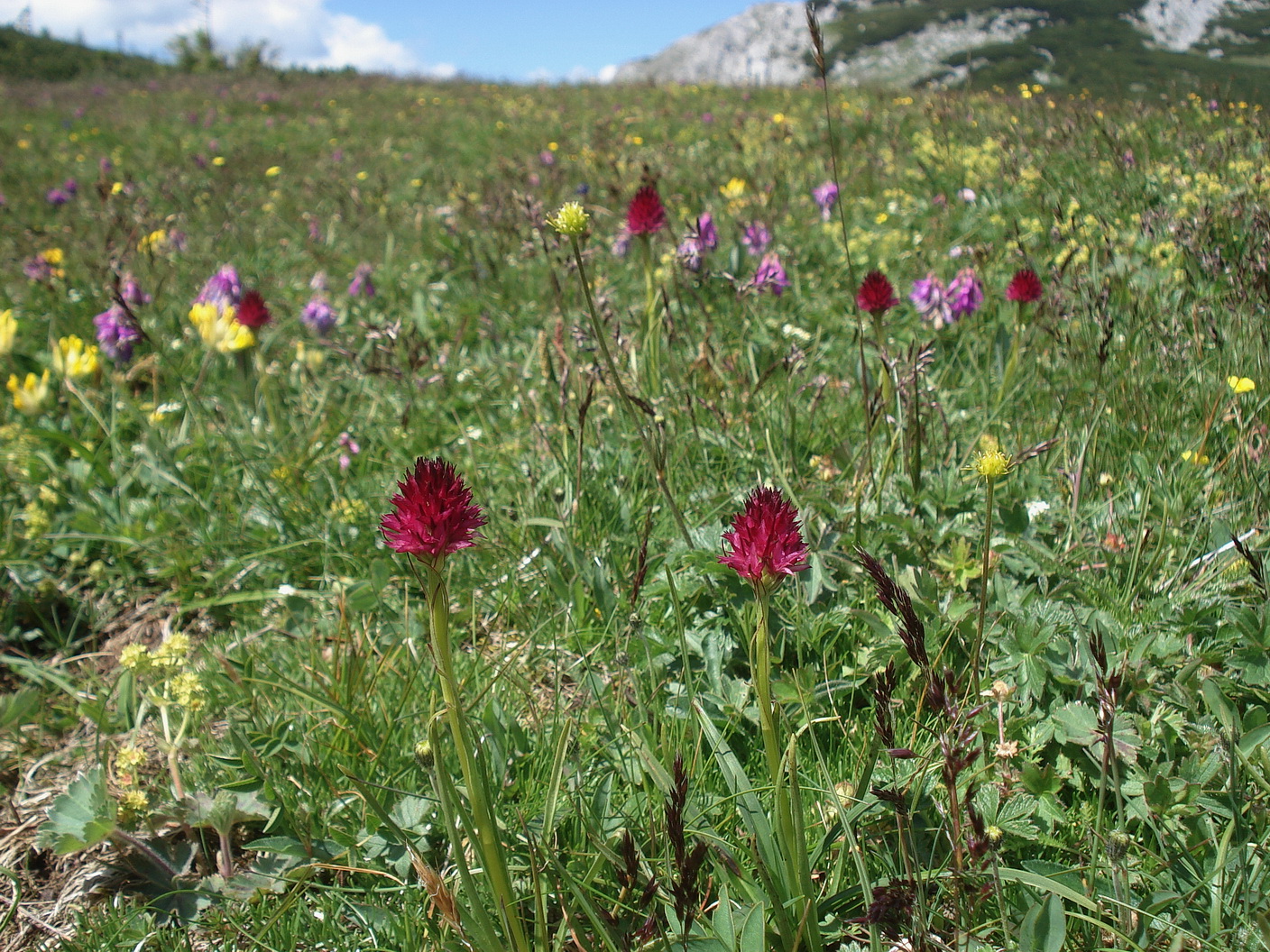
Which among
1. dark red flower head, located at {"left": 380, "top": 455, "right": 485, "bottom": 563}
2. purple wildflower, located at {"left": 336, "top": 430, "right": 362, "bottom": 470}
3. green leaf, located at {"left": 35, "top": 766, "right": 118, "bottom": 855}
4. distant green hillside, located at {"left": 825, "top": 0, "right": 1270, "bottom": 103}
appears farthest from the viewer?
distant green hillside, located at {"left": 825, "top": 0, "right": 1270, "bottom": 103}

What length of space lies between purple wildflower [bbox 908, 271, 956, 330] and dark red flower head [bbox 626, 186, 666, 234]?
121 cm

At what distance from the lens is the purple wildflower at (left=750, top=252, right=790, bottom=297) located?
2722 millimetres

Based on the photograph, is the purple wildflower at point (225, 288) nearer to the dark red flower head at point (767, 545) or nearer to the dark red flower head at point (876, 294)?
the dark red flower head at point (876, 294)

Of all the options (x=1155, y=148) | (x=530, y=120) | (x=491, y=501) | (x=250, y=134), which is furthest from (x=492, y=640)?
(x=250, y=134)

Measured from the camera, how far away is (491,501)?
2336mm

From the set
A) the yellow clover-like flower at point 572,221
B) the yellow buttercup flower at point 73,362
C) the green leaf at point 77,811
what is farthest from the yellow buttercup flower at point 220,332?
the yellow clover-like flower at point 572,221

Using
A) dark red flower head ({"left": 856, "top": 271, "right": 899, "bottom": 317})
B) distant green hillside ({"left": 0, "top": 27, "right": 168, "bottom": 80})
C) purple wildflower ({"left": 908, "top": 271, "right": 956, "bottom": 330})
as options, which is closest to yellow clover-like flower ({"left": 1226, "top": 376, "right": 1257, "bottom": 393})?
dark red flower head ({"left": 856, "top": 271, "right": 899, "bottom": 317})

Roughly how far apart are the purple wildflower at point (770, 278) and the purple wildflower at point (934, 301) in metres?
0.54

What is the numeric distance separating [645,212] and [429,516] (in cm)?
176

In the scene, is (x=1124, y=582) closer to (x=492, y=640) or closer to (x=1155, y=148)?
(x=492, y=640)

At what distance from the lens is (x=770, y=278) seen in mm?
2867

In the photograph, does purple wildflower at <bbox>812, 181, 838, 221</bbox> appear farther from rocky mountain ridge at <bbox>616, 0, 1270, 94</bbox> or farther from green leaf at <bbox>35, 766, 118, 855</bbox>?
green leaf at <bbox>35, 766, 118, 855</bbox>

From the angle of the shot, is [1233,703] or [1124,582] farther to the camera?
[1124,582]

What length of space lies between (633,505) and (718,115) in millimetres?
9193
